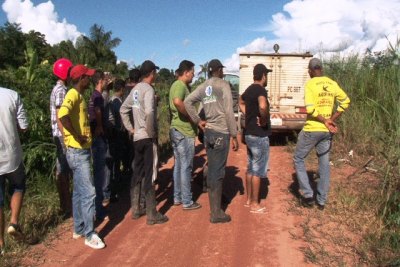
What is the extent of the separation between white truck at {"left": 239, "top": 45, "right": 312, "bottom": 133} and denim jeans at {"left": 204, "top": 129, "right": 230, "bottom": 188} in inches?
219

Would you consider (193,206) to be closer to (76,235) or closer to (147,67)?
(76,235)

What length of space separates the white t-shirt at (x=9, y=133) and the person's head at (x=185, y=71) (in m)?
2.21

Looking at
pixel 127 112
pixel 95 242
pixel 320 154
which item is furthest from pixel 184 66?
pixel 95 242

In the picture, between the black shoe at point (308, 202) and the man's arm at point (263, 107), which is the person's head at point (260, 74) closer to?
the man's arm at point (263, 107)

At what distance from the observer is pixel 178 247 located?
4492mm

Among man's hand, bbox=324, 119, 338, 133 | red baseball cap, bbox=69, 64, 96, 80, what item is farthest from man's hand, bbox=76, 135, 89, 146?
man's hand, bbox=324, 119, 338, 133

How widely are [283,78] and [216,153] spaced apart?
6.09 m

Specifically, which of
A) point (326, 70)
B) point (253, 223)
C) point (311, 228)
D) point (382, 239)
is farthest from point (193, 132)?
point (326, 70)

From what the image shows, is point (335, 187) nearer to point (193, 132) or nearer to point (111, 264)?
point (193, 132)

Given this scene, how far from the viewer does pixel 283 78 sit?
10.6 meters

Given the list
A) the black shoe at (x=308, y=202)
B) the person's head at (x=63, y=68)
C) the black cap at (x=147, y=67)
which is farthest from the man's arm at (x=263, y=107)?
the person's head at (x=63, y=68)

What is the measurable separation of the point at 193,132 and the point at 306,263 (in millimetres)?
2414

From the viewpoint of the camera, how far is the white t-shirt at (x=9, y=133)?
159 inches

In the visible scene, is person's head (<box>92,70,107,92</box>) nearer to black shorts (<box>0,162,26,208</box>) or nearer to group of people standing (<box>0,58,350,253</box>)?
group of people standing (<box>0,58,350,253</box>)
